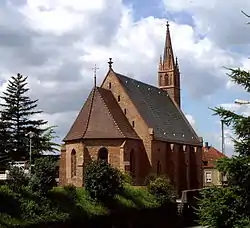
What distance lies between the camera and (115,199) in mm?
44375

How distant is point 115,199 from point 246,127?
25990mm

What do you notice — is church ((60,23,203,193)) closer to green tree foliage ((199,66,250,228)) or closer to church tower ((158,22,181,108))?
church tower ((158,22,181,108))

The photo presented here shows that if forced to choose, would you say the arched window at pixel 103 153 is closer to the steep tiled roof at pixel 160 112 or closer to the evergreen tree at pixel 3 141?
the steep tiled roof at pixel 160 112

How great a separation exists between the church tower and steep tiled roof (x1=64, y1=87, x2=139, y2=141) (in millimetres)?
22458

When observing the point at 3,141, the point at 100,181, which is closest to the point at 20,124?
the point at 3,141

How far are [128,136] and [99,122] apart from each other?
149 inches

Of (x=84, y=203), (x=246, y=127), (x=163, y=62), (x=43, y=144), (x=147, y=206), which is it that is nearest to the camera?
(x=246, y=127)

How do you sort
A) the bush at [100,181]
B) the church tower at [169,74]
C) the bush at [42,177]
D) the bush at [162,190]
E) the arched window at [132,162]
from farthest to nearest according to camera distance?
the church tower at [169,74] → the arched window at [132,162] → the bush at [162,190] → the bush at [100,181] → the bush at [42,177]

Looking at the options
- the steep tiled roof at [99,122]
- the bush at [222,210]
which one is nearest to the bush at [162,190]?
the steep tiled roof at [99,122]

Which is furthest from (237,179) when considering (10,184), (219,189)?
(10,184)

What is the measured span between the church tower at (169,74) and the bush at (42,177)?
5249 cm

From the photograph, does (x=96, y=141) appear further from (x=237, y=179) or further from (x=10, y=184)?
(x=237, y=179)

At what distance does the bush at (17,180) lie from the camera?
1414 inches

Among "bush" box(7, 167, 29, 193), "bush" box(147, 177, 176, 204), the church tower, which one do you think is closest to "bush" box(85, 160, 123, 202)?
"bush" box(7, 167, 29, 193)
